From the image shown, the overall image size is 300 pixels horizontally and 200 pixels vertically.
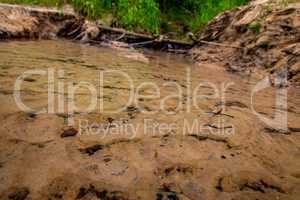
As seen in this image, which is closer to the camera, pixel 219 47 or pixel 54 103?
pixel 54 103

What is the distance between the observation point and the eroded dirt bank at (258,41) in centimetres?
516

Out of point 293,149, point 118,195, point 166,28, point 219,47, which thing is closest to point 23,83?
point 118,195

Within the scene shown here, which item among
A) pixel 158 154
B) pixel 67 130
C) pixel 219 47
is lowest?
pixel 158 154

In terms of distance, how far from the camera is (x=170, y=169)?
1525mm

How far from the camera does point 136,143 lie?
A: 177 centimetres

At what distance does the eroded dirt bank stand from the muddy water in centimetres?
242

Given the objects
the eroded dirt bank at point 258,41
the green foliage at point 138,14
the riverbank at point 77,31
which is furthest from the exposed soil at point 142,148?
the green foliage at point 138,14

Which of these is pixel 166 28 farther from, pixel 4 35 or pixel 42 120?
pixel 42 120

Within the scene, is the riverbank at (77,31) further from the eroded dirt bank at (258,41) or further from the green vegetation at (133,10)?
the eroded dirt bank at (258,41)

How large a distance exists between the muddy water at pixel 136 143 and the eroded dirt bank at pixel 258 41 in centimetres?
242

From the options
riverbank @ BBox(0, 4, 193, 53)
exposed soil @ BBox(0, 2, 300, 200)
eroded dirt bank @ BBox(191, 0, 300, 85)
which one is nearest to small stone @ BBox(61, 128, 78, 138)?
exposed soil @ BBox(0, 2, 300, 200)

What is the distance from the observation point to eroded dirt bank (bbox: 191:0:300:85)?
5.16 meters

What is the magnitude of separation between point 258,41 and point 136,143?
4.98 meters

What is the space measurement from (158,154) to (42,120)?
0.80 meters
